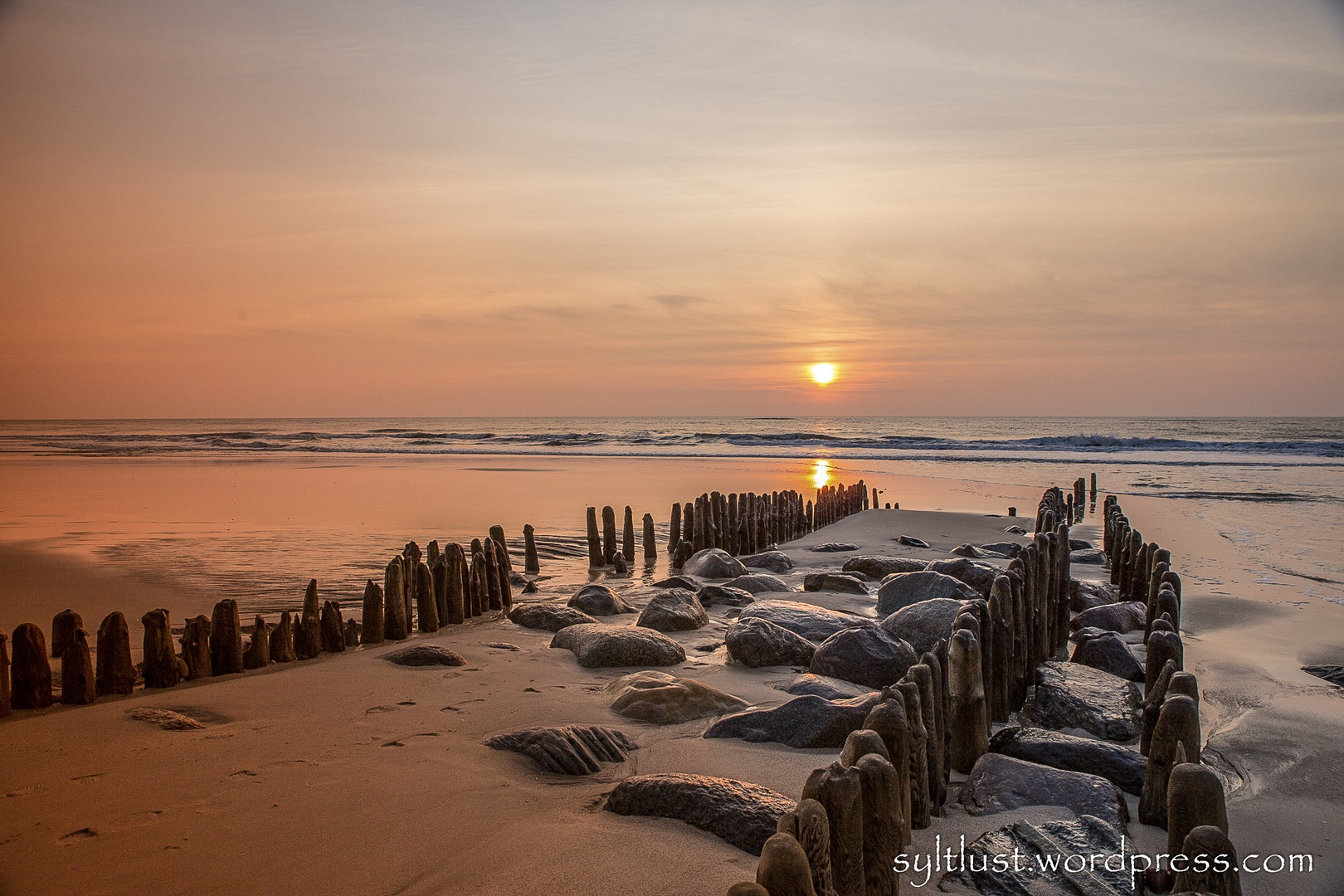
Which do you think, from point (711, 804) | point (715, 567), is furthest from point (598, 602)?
point (711, 804)

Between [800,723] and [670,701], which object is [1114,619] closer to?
[800,723]

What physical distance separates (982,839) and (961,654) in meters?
1.21

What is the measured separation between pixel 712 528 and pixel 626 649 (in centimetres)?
752

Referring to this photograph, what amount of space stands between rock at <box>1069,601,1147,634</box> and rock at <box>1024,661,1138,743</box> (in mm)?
2435

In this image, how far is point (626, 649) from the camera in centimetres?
752

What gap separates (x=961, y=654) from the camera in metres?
4.90

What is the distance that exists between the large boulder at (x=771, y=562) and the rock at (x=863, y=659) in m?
6.16

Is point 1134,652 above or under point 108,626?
under

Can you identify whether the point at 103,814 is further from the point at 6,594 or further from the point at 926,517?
the point at 926,517

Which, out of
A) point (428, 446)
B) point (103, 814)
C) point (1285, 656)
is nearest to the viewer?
point (103, 814)

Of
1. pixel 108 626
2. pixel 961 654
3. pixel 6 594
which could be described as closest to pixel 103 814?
pixel 108 626

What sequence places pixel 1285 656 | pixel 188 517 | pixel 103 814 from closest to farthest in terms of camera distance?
pixel 103 814 < pixel 1285 656 < pixel 188 517

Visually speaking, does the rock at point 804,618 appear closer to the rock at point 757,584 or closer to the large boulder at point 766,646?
the large boulder at point 766,646

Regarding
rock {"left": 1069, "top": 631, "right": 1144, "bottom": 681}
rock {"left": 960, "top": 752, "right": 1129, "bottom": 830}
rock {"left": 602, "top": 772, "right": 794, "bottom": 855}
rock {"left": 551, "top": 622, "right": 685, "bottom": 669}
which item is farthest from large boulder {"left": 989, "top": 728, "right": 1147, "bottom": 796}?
rock {"left": 551, "top": 622, "right": 685, "bottom": 669}
